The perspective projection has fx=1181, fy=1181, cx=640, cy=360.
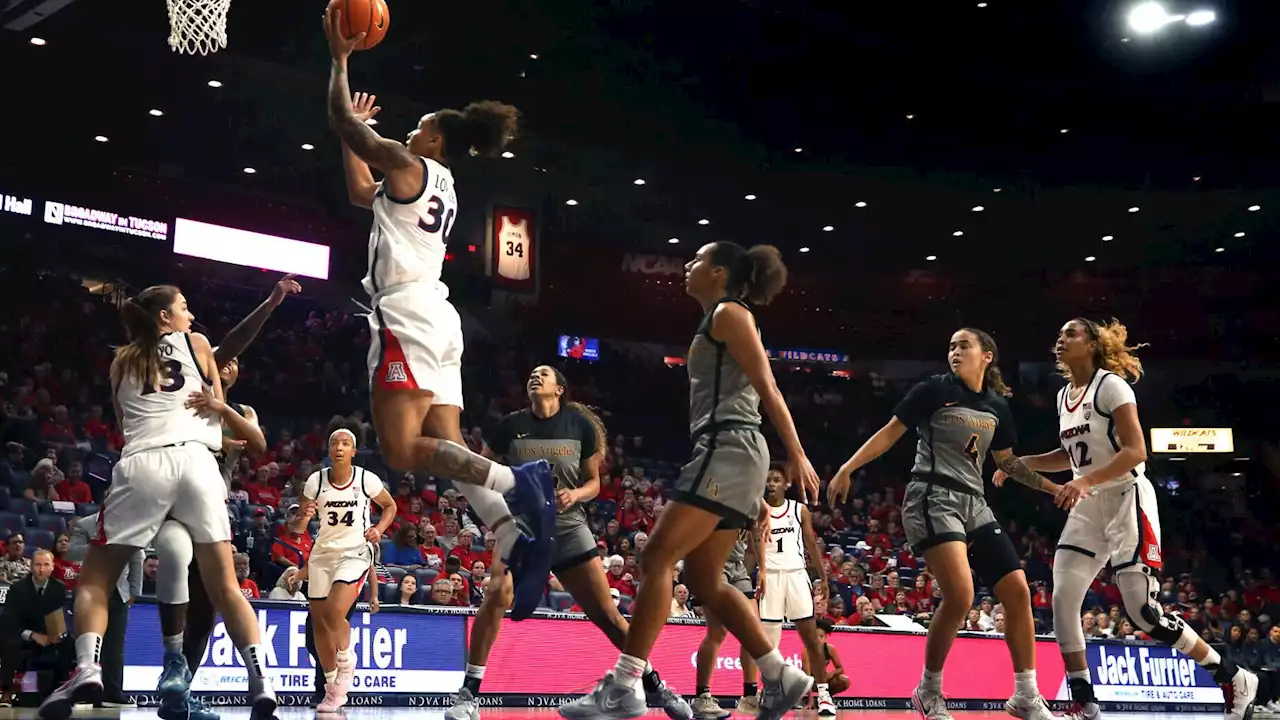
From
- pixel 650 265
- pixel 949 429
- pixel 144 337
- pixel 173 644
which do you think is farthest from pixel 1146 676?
pixel 650 265

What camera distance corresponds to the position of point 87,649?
5.18 meters

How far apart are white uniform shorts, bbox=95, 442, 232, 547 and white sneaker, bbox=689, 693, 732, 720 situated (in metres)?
3.52

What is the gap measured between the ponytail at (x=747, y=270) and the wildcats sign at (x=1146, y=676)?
35.9ft

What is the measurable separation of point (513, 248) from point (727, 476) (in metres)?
23.1

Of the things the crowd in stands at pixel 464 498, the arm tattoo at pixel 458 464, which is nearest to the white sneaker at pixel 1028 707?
the arm tattoo at pixel 458 464

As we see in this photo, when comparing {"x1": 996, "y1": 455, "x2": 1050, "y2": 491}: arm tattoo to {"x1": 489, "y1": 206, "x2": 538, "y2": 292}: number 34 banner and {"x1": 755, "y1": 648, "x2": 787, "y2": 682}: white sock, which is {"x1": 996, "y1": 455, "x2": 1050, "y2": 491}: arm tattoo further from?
{"x1": 489, "y1": 206, "x2": 538, "y2": 292}: number 34 banner

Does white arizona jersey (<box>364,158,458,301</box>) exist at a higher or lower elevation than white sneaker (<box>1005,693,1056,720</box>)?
higher

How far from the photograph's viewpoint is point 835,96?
23.5m

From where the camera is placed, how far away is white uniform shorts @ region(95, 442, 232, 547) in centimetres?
534

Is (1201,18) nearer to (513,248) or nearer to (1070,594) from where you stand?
(513,248)

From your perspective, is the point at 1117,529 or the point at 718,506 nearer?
the point at 718,506

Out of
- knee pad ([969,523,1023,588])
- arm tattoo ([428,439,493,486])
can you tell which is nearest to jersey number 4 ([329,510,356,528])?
arm tattoo ([428,439,493,486])

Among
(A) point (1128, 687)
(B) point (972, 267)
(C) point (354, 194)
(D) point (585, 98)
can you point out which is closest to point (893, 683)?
(A) point (1128, 687)

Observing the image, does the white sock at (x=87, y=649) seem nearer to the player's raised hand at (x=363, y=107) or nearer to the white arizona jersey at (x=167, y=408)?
the white arizona jersey at (x=167, y=408)
